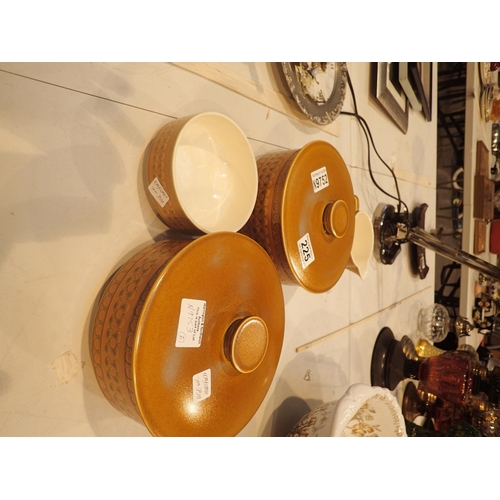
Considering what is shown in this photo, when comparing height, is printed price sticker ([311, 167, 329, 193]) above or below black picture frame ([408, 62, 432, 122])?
below

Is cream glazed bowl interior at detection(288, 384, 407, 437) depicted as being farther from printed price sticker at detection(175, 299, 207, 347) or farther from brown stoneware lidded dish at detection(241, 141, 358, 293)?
printed price sticker at detection(175, 299, 207, 347)

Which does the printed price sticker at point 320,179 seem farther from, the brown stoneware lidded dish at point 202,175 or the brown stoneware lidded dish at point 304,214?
the brown stoneware lidded dish at point 202,175

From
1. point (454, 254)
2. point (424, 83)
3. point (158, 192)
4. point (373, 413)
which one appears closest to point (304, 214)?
point (158, 192)

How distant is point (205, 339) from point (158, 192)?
317 millimetres

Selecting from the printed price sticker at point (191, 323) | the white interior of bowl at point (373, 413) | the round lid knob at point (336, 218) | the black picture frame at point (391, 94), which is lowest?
the white interior of bowl at point (373, 413)

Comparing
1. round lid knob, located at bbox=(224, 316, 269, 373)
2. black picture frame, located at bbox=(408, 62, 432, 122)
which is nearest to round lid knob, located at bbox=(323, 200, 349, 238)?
round lid knob, located at bbox=(224, 316, 269, 373)

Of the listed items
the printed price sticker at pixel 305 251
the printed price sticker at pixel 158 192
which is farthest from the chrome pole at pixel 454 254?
the printed price sticker at pixel 158 192

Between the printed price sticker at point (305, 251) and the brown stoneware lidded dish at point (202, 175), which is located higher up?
the brown stoneware lidded dish at point (202, 175)

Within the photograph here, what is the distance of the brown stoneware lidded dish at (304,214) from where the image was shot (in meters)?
0.87

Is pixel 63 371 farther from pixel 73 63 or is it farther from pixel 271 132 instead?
pixel 271 132

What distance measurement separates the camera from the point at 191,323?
0.62 m

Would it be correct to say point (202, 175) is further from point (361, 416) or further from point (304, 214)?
point (361, 416)

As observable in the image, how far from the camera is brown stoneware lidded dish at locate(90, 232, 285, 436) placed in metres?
0.57

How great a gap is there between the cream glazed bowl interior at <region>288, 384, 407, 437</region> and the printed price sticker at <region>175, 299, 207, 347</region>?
0.45 metres
